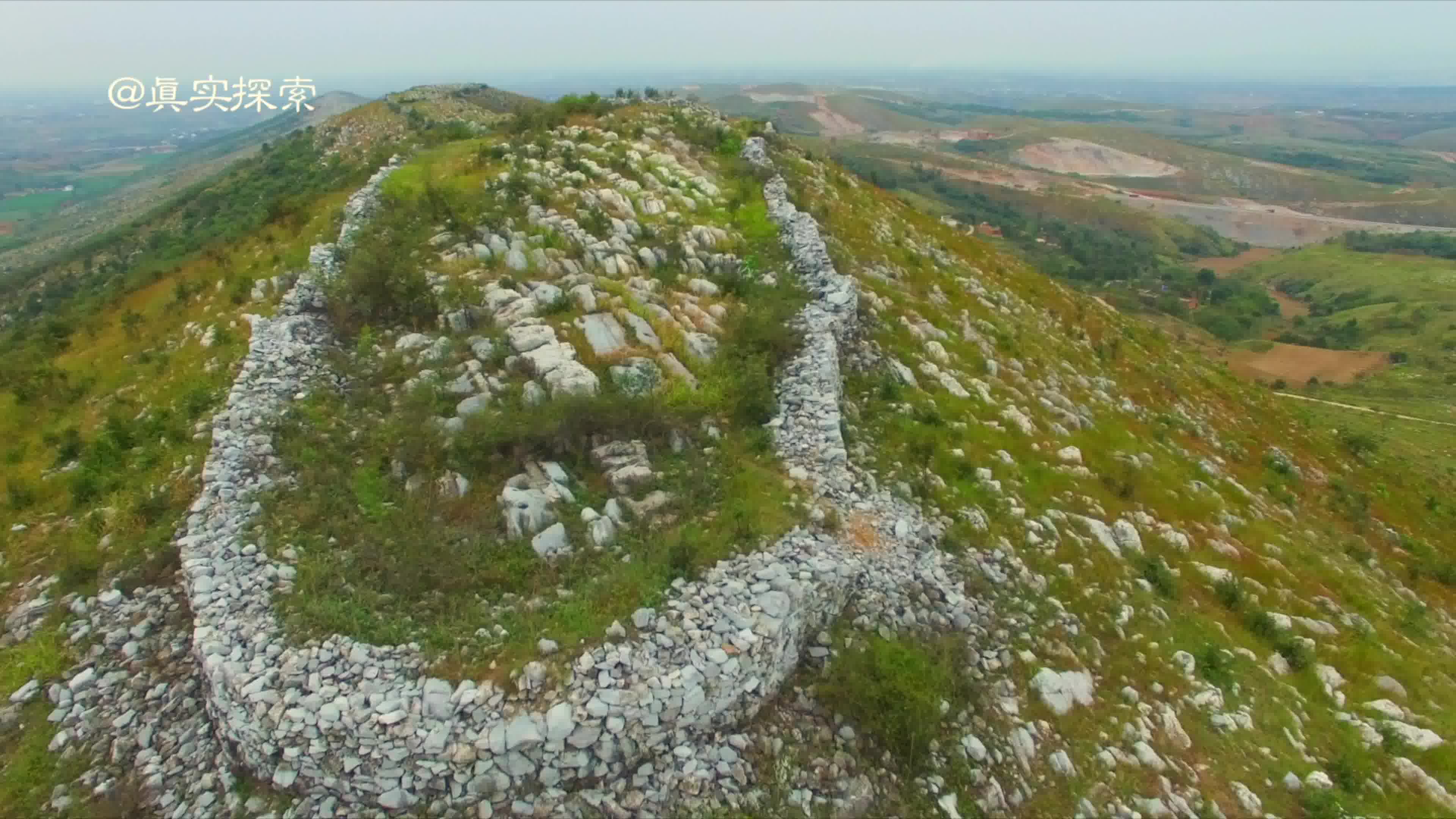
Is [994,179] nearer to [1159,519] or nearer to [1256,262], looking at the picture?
[1256,262]

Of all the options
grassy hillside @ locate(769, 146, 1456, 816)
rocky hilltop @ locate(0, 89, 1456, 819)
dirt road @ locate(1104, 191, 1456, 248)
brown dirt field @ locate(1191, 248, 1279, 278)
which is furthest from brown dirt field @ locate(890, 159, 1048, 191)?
rocky hilltop @ locate(0, 89, 1456, 819)

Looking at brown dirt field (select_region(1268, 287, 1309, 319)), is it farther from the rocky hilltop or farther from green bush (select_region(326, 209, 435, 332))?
green bush (select_region(326, 209, 435, 332))

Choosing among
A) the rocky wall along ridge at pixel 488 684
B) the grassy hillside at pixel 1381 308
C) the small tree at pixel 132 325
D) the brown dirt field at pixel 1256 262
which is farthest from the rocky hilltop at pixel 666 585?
the brown dirt field at pixel 1256 262

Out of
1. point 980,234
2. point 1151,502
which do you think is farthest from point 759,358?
point 980,234

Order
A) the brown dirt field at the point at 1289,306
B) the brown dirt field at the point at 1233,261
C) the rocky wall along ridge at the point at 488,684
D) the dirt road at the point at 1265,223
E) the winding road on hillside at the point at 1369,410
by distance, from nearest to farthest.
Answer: the rocky wall along ridge at the point at 488,684 → the winding road on hillside at the point at 1369,410 → the brown dirt field at the point at 1289,306 → the brown dirt field at the point at 1233,261 → the dirt road at the point at 1265,223

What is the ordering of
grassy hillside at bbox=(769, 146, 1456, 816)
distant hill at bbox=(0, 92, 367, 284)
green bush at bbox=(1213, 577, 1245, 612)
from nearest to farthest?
grassy hillside at bbox=(769, 146, 1456, 816), green bush at bbox=(1213, 577, 1245, 612), distant hill at bbox=(0, 92, 367, 284)

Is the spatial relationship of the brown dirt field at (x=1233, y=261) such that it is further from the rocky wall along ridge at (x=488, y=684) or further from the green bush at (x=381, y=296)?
the rocky wall along ridge at (x=488, y=684)

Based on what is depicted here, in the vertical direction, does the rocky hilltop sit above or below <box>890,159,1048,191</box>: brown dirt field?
above

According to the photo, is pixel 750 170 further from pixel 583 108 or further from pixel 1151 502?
pixel 1151 502
